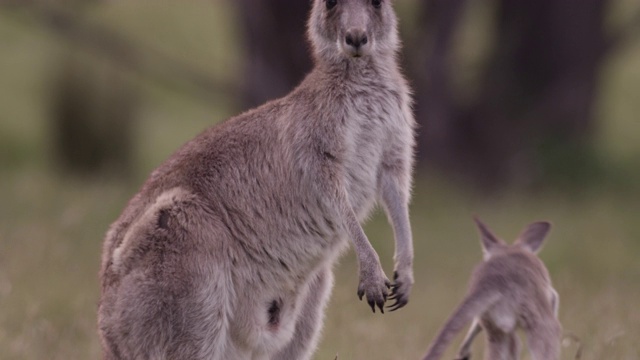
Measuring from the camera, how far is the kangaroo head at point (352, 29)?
6.48 meters

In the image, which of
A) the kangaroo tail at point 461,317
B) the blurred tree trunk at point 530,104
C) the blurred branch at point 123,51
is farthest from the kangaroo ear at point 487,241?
the blurred branch at point 123,51

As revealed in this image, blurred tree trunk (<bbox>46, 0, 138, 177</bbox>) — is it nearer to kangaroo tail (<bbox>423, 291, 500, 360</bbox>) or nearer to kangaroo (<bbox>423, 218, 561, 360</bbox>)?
kangaroo (<bbox>423, 218, 561, 360</bbox>)

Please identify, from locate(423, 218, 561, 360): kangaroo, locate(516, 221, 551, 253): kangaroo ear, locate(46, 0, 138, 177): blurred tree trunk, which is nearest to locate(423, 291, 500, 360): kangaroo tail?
locate(423, 218, 561, 360): kangaroo

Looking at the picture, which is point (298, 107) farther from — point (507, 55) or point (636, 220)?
point (507, 55)

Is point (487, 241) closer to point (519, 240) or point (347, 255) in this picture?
point (519, 240)

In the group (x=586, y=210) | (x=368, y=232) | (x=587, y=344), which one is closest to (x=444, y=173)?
(x=586, y=210)

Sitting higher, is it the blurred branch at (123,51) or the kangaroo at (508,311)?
the kangaroo at (508,311)

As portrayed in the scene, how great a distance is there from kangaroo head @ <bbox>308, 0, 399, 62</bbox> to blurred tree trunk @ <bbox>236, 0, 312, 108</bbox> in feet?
27.1

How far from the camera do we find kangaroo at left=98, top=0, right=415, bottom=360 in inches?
240

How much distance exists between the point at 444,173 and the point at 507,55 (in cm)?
213

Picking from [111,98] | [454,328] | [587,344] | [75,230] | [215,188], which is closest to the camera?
[454,328]

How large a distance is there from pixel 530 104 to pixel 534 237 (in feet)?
34.8

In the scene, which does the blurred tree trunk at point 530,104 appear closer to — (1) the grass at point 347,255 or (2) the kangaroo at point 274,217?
(1) the grass at point 347,255

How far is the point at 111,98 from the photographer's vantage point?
52.7ft
